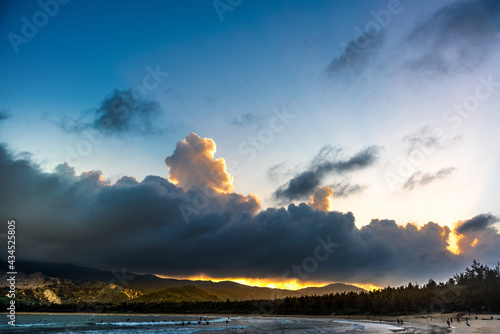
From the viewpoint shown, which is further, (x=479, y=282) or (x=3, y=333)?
(x=479, y=282)

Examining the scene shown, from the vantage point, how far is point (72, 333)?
351 ft

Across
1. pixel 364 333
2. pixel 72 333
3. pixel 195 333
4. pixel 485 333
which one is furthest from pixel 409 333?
pixel 72 333

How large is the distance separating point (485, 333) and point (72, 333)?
392ft

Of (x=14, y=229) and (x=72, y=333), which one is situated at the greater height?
(x=14, y=229)

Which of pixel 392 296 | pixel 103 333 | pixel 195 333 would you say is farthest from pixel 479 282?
pixel 103 333

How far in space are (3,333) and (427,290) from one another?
20457 cm

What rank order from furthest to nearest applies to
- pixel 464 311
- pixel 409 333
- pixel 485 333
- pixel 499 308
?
1. pixel 464 311
2. pixel 499 308
3. pixel 409 333
4. pixel 485 333

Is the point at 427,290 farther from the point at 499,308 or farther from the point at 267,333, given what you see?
the point at 267,333

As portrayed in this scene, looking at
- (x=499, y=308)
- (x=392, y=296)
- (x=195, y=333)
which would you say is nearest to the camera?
(x=195, y=333)

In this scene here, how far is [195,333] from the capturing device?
107 metres

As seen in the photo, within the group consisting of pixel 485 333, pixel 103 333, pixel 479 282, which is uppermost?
pixel 479 282

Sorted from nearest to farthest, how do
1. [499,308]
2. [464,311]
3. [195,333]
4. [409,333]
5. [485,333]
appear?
[485,333], [409,333], [195,333], [499,308], [464,311]

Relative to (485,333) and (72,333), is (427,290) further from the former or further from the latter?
(72,333)

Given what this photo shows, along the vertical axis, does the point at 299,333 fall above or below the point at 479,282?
below
